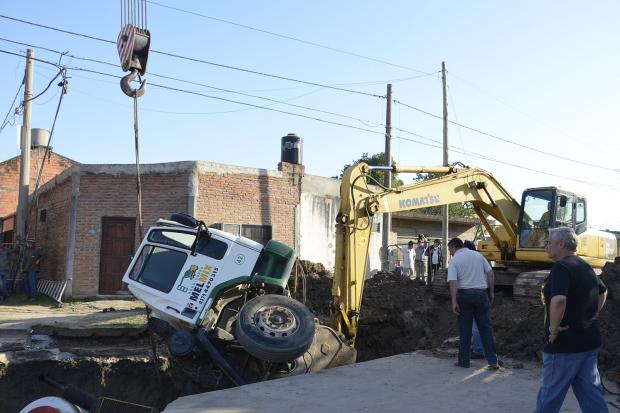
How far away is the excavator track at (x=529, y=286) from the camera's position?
10.6 metres

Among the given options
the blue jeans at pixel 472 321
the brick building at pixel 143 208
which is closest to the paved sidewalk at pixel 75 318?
the brick building at pixel 143 208

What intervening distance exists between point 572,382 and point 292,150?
1592 cm

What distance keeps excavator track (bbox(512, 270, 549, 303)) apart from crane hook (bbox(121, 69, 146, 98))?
8.07m

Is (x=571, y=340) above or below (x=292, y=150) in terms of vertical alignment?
below

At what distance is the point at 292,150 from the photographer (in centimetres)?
1989

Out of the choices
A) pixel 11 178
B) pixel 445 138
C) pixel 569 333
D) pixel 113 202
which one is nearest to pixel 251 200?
pixel 113 202

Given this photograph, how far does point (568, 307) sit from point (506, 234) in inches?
348

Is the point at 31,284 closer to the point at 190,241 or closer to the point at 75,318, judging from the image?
the point at 75,318

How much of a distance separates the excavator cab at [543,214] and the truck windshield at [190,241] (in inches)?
288

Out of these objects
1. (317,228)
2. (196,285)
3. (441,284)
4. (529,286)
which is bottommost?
Result: (441,284)

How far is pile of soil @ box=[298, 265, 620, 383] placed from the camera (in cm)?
805

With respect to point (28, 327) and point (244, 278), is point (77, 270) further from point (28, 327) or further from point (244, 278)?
point (244, 278)

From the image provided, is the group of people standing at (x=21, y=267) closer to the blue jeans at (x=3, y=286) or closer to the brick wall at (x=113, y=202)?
the blue jeans at (x=3, y=286)

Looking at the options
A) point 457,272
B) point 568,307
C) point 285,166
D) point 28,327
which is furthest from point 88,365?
point 285,166
